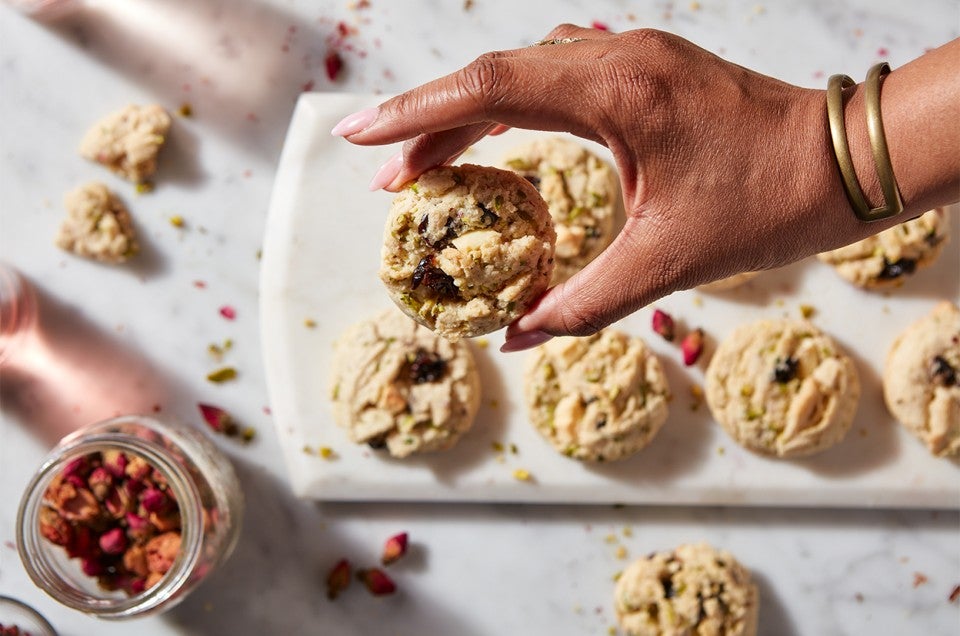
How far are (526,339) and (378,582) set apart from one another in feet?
3.76

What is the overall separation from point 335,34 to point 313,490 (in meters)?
1.36

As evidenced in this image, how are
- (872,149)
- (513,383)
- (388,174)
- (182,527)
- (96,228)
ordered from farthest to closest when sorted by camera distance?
1. (96,228)
2. (513,383)
3. (182,527)
4. (388,174)
5. (872,149)

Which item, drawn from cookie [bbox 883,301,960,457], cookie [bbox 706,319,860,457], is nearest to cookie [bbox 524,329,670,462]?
cookie [bbox 706,319,860,457]

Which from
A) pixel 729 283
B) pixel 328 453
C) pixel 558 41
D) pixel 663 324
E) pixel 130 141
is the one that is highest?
pixel 558 41

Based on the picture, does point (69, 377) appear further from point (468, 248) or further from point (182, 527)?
point (468, 248)

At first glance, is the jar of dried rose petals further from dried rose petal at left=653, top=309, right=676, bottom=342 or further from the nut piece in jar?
dried rose petal at left=653, top=309, right=676, bottom=342

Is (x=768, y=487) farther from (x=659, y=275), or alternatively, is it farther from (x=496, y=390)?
(x=659, y=275)

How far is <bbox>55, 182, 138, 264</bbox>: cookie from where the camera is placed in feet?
8.58

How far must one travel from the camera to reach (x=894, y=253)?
2.43 meters

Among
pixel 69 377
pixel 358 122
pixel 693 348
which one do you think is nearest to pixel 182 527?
pixel 69 377

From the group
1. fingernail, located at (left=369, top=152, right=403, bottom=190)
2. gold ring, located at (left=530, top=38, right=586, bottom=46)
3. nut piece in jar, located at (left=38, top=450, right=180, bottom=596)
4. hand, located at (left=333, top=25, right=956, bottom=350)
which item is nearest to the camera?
hand, located at (left=333, top=25, right=956, bottom=350)

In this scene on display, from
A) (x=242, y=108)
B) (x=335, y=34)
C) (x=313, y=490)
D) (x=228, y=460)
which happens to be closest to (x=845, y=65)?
(x=335, y=34)

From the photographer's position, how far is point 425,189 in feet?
5.67

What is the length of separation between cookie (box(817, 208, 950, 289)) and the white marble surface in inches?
19.5
